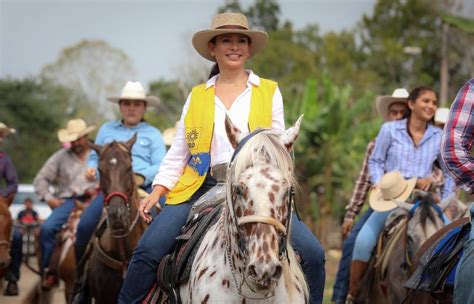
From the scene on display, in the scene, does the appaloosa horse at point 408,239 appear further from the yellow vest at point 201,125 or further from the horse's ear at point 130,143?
the horse's ear at point 130,143

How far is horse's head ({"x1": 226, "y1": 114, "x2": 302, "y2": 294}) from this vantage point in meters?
4.79

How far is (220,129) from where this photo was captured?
631 cm

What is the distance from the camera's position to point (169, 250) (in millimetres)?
6426

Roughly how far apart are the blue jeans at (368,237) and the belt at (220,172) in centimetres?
383

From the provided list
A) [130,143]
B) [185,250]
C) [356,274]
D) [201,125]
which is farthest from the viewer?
[130,143]

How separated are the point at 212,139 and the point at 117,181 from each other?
353 cm

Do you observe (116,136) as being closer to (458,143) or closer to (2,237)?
(2,237)

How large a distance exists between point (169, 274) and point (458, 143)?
7.03 ft

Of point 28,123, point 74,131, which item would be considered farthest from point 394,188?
point 28,123

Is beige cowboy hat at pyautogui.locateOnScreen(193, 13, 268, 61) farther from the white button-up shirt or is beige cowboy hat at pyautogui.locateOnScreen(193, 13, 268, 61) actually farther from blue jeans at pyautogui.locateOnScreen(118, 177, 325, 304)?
blue jeans at pyautogui.locateOnScreen(118, 177, 325, 304)

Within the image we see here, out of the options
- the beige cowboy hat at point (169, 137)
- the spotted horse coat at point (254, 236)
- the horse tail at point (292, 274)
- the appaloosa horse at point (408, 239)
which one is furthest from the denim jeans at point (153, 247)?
the beige cowboy hat at point (169, 137)

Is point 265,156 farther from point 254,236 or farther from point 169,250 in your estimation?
point 169,250

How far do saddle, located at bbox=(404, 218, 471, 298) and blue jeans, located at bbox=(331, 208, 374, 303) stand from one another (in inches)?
148

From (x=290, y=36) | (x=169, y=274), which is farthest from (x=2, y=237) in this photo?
(x=290, y=36)
